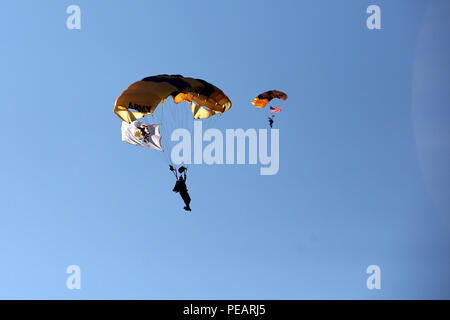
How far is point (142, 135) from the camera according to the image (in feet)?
105

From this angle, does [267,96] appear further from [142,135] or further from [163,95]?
[163,95]

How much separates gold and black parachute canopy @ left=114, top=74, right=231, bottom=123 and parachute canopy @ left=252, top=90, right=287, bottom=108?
26.1ft

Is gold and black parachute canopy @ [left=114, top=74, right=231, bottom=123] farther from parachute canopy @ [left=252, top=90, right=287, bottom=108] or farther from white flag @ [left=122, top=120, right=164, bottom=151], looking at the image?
parachute canopy @ [left=252, top=90, right=287, bottom=108]

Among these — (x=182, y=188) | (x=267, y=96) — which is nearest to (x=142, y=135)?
(x=182, y=188)

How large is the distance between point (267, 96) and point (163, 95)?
44.3 ft

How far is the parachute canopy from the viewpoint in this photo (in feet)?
130

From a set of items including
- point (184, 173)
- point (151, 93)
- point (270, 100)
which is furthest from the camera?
point (270, 100)
